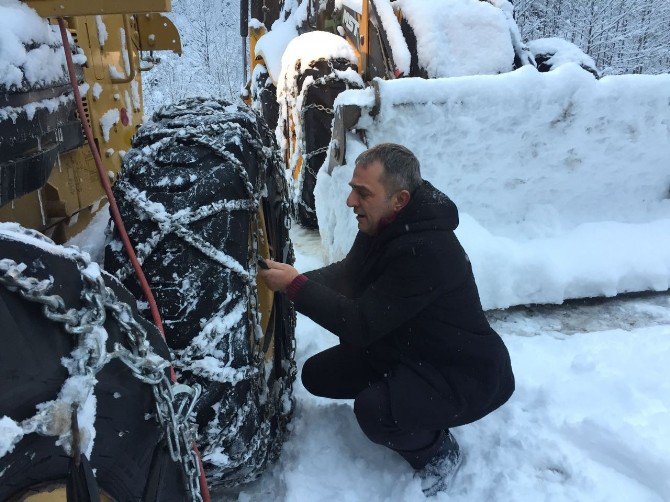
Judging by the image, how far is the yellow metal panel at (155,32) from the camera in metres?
3.14

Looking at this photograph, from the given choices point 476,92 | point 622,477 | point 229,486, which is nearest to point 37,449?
point 229,486

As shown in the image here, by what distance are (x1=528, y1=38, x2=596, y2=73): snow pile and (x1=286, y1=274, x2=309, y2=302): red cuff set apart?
3.77 m

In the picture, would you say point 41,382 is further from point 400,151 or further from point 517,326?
point 517,326

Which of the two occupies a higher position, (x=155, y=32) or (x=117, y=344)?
(x=155, y=32)

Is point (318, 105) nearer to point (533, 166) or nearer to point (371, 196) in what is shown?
point (533, 166)

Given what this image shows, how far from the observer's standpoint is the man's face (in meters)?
2.01

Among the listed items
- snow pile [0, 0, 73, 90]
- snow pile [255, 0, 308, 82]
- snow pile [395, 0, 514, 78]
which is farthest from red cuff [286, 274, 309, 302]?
snow pile [255, 0, 308, 82]

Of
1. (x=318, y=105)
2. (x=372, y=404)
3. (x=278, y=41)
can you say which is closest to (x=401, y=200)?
(x=372, y=404)

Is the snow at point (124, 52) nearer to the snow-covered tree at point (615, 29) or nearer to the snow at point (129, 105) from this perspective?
the snow at point (129, 105)

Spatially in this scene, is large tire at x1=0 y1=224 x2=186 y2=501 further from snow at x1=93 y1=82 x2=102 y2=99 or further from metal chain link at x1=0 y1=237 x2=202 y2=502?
snow at x1=93 y1=82 x2=102 y2=99

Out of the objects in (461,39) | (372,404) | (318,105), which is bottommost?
(372,404)

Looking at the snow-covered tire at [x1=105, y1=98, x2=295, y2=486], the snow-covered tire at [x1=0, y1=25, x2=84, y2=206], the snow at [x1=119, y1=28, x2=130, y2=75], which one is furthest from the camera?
the snow at [x1=119, y1=28, x2=130, y2=75]

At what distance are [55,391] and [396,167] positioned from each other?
1.42m

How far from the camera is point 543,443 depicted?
7.04ft
